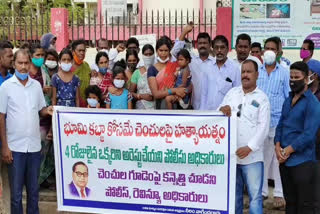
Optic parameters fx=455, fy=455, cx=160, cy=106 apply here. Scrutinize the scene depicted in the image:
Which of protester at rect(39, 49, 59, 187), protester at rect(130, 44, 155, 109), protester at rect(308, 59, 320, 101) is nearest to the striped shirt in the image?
protester at rect(308, 59, 320, 101)

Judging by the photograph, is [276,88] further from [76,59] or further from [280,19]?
[280,19]

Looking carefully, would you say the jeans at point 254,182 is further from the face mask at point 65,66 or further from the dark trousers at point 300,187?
the face mask at point 65,66

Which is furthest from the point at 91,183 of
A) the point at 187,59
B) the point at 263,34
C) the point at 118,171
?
the point at 263,34

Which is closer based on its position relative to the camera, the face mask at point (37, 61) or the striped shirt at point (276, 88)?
the striped shirt at point (276, 88)

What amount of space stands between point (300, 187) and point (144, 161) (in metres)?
1.50

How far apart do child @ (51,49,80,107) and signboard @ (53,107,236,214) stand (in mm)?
532

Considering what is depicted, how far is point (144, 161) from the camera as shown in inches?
178

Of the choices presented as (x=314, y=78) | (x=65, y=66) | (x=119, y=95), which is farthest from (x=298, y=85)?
(x=65, y=66)

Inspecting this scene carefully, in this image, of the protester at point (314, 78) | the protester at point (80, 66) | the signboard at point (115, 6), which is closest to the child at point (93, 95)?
the protester at point (80, 66)

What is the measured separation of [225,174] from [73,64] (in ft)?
8.65

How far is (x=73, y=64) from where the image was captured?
5.88 m

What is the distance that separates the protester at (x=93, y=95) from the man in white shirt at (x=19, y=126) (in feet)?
2.36

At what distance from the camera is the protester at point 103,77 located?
5540 mm

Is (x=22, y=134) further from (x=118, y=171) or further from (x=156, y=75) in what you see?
(x=156, y=75)
